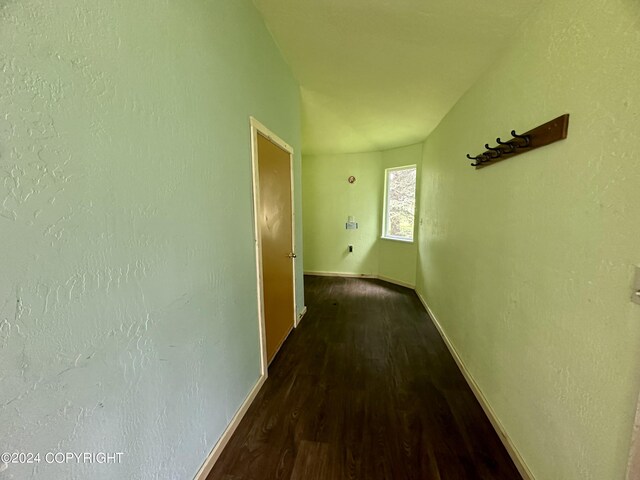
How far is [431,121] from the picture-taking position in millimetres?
2969

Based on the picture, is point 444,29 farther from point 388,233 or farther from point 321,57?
point 388,233

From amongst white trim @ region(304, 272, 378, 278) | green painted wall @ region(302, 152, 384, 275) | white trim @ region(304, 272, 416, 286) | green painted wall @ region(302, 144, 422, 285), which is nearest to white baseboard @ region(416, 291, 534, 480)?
white trim @ region(304, 272, 416, 286)

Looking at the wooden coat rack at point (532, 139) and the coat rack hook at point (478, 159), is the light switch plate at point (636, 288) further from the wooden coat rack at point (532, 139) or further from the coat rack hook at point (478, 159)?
the coat rack hook at point (478, 159)

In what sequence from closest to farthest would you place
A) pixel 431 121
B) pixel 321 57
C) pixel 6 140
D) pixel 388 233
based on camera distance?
pixel 6 140 → pixel 321 57 → pixel 431 121 → pixel 388 233

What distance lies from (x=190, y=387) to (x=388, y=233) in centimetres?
410

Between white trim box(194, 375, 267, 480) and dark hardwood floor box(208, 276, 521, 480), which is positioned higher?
white trim box(194, 375, 267, 480)

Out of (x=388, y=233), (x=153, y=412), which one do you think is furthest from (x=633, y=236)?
(x=388, y=233)

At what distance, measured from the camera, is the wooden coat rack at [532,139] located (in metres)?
1.05

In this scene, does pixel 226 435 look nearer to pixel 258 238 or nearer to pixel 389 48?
pixel 258 238

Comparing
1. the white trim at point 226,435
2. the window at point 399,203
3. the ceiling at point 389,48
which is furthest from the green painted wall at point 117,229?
the window at point 399,203

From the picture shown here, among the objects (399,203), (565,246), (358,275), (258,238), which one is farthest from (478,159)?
(358,275)

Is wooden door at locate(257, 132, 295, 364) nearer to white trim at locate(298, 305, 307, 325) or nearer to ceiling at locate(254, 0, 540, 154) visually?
white trim at locate(298, 305, 307, 325)

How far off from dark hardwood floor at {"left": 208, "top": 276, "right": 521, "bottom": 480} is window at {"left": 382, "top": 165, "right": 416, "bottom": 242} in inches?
83.8

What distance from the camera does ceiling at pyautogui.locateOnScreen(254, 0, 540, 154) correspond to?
4.62 ft
